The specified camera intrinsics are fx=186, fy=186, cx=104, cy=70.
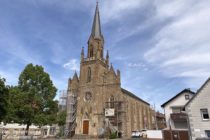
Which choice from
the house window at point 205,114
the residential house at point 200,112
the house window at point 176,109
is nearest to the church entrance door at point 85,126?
the house window at point 176,109

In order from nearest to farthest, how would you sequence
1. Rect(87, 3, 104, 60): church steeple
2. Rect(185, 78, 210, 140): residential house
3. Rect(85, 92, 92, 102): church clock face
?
Rect(185, 78, 210, 140): residential house < Rect(85, 92, 92, 102): church clock face < Rect(87, 3, 104, 60): church steeple

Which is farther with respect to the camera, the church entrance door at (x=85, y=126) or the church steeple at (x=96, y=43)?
the church steeple at (x=96, y=43)

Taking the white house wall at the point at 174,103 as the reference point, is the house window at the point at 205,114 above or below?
below

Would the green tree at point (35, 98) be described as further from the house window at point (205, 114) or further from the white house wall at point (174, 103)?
the house window at point (205, 114)

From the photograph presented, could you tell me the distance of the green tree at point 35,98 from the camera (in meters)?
27.5

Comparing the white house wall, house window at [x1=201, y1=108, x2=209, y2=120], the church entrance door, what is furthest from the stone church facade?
house window at [x1=201, y1=108, x2=209, y2=120]

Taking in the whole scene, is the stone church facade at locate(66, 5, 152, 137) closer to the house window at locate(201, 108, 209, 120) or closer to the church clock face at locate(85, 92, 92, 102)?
the church clock face at locate(85, 92, 92, 102)

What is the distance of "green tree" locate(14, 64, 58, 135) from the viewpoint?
27.5m

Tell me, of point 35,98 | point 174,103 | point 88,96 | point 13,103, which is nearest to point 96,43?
point 88,96

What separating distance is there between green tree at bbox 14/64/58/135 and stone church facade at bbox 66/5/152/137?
1164 centimetres

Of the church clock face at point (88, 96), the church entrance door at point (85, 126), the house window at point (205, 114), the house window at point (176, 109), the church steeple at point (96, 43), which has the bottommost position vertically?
the church entrance door at point (85, 126)

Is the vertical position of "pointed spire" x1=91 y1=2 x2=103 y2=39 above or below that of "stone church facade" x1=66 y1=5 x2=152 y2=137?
above

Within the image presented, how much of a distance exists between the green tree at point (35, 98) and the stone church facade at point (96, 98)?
38.2ft

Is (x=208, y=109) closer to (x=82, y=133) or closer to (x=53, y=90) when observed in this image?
(x=53, y=90)
